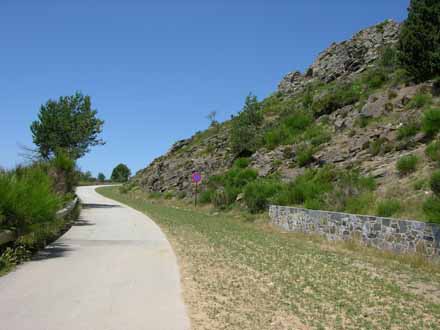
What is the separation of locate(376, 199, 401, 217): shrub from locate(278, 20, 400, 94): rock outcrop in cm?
3091

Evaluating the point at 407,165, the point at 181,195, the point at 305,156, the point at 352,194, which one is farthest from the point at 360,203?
the point at 181,195

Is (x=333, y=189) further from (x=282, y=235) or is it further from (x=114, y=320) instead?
(x=114, y=320)

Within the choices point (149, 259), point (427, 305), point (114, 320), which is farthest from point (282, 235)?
Answer: point (114, 320)

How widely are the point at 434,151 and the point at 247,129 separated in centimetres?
2130

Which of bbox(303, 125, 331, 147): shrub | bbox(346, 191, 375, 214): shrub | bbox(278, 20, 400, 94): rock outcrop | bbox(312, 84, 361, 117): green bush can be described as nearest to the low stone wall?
bbox(346, 191, 375, 214): shrub

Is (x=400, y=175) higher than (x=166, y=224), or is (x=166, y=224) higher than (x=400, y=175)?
(x=400, y=175)

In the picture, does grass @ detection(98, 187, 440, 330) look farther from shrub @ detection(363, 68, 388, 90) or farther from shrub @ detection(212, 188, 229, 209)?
shrub @ detection(363, 68, 388, 90)

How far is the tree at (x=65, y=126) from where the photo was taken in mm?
38188

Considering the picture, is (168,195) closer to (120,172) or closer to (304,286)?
(304,286)

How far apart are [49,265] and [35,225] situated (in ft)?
3.85

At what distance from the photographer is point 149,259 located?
11367 millimetres

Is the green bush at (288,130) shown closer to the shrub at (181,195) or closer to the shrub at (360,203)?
the shrub at (181,195)

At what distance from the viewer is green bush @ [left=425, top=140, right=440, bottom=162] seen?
16.9 metres

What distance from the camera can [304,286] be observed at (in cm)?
871
